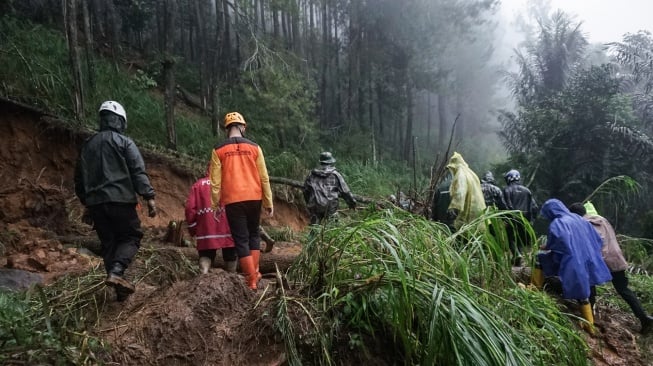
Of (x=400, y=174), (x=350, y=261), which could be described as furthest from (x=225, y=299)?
(x=400, y=174)

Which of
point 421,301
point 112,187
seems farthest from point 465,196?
point 112,187

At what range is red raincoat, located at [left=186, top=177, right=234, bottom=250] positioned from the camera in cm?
460

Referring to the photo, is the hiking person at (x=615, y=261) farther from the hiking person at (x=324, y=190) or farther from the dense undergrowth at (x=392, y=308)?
the hiking person at (x=324, y=190)

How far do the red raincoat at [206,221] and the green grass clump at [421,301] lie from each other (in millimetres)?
1773

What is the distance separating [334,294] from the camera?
265 centimetres

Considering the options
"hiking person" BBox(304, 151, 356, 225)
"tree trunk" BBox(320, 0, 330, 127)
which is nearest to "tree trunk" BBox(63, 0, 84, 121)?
"hiking person" BBox(304, 151, 356, 225)

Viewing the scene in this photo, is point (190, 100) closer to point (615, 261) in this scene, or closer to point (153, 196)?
point (153, 196)

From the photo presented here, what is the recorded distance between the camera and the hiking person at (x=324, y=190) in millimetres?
6129

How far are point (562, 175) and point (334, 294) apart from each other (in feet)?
42.2

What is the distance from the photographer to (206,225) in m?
4.61

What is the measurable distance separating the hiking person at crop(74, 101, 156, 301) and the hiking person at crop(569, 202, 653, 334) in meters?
4.54

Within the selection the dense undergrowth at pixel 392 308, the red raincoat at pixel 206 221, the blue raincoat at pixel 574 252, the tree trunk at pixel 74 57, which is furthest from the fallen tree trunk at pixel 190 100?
the blue raincoat at pixel 574 252

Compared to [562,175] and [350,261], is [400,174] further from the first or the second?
[350,261]

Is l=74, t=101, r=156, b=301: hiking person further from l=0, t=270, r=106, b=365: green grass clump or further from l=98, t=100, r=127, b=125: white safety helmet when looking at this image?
l=0, t=270, r=106, b=365: green grass clump
